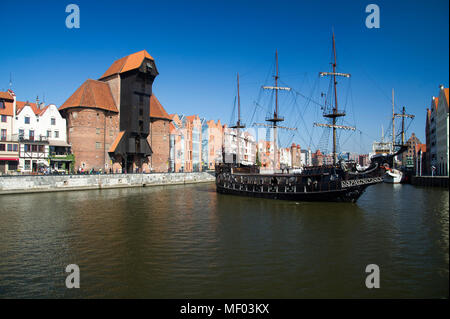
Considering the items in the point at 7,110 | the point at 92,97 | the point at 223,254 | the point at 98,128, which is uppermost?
the point at 92,97

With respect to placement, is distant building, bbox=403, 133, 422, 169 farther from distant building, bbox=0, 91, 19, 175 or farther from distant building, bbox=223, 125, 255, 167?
distant building, bbox=0, 91, 19, 175

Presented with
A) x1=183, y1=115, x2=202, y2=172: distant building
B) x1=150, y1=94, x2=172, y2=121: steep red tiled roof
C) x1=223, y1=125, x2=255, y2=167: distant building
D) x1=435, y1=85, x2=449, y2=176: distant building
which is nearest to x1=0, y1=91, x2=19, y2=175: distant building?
x1=150, y1=94, x2=172, y2=121: steep red tiled roof

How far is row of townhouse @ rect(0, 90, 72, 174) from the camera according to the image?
56.4m

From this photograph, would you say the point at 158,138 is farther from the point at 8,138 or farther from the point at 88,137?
the point at 8,138

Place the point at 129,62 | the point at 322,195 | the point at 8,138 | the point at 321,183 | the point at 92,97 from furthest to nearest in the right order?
the point at 129,62, the point at 92,97, the point at 8,138, the point at 322,195, the point at 321,183

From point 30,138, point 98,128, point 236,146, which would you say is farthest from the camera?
point 236,146

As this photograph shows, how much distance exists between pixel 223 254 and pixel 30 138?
60705 millimetres

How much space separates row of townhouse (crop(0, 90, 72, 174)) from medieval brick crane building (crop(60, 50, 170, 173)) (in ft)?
8.51

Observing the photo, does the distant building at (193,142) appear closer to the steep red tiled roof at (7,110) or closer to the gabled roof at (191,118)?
the gabled roof at (191,118)

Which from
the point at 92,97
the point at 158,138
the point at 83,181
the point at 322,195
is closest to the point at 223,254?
the point at 322,195

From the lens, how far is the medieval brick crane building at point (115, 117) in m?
65.3

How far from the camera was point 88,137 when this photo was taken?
65125 millimetres

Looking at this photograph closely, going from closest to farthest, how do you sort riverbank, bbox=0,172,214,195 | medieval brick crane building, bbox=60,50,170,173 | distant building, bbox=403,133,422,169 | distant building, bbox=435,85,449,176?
distant building, bbox=435,85,449,176 → riverbank, bbox=0,172,214,195 → medieval brick crane building, bbox=60,50,170,173 → distant building, bbox=403,133,422,169
